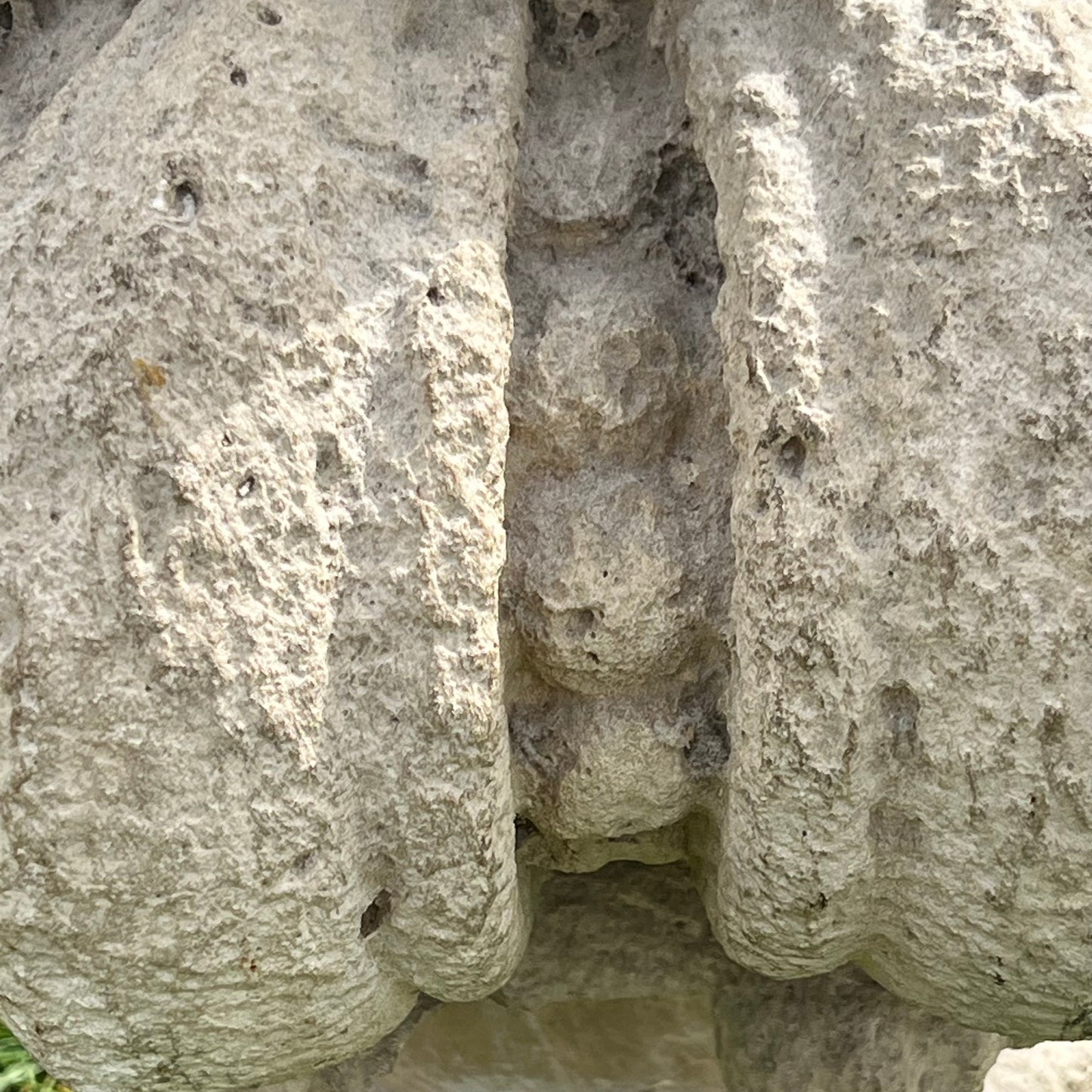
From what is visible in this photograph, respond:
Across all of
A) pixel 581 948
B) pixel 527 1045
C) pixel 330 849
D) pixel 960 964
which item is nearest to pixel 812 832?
pixel 960 964

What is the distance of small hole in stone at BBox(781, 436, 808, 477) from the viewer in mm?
659

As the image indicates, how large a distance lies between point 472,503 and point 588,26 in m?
0.37

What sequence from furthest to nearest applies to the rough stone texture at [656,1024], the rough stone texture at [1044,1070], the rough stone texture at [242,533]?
the rough stone texture at [1044,1070], the rough stone texture at [656,1024], the rough stone texture at [242,533]

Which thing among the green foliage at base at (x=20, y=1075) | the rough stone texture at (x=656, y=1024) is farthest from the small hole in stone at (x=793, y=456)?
the green foliage at base at (x=20, y=1075)

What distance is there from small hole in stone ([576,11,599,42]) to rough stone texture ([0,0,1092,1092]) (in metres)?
0.08

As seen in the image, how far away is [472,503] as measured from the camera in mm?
658

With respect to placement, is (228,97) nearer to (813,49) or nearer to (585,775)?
(813,49)

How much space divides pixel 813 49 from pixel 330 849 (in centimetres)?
53

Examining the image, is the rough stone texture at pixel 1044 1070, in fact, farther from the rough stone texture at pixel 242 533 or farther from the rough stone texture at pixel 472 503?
the rough stone texture at pixel 242 533

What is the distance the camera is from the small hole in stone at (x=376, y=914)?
28.5 inches

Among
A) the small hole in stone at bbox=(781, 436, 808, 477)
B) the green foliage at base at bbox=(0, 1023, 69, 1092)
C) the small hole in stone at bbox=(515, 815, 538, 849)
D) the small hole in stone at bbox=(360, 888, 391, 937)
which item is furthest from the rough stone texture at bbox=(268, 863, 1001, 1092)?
the green foliage at base at bbox=(0, 1023, 69, 1092)

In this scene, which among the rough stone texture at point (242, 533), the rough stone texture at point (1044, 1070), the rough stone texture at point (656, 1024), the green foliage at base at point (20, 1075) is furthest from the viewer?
the green foliage at base at point (20, 1075)

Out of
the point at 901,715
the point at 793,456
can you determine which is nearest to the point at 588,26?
the point at 793,456

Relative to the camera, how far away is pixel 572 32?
812 millimetres
